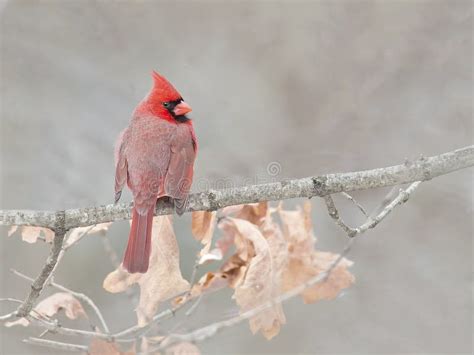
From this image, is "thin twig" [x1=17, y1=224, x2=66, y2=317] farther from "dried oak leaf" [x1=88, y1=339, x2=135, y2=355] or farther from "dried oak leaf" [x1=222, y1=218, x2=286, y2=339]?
"dried oak leaf" [x1=222, y1=218, x2=286, y2=339]

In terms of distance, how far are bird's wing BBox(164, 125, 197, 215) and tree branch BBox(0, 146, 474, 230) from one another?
0.26m

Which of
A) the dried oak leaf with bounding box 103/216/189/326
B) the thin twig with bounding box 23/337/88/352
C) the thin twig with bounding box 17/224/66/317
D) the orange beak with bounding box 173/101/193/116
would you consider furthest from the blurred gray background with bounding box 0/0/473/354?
the thin twig with bounding box 23/337/88/352

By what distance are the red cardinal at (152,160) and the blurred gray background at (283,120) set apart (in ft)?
3.10

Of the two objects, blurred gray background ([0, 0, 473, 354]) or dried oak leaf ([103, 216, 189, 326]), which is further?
blurred gray background ([0, 0, 473, 354])

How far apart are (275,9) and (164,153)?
247 cm

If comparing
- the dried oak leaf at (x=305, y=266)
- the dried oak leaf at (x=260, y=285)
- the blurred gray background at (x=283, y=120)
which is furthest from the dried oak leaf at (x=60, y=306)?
the blurred gray background at (x=283, y=120)

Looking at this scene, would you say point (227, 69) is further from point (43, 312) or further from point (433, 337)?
point (43, 312)

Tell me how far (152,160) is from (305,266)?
89 cm

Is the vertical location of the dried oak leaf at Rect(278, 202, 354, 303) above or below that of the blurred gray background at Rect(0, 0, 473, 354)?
below

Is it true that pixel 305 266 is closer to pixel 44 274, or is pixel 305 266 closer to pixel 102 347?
pixel 102 347

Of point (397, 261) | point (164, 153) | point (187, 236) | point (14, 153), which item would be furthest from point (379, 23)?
point (14, 153)

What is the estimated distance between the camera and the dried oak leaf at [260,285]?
102 inches

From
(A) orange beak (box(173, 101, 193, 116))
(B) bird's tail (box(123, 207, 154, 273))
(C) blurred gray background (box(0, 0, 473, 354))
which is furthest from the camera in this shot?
(C) blurred gray background (box(0, 0, 473, 354))

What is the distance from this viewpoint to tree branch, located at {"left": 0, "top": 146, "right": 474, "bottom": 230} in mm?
2557
